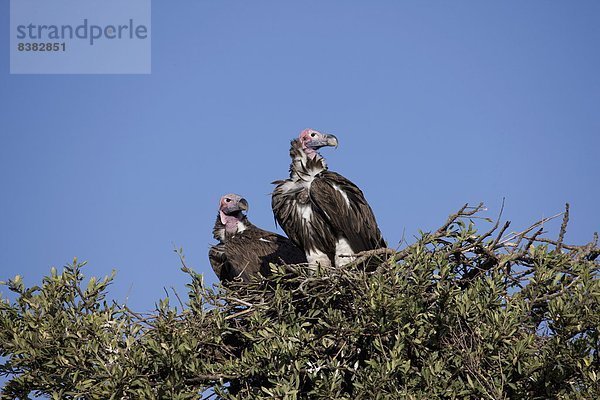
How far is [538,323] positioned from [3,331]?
12.9ft

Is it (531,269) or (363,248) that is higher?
(363,248)

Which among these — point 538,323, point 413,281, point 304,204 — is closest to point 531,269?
point 538,323

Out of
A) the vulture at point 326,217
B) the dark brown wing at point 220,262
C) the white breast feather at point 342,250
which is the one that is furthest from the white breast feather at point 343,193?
the dark brown wing at point 220,262

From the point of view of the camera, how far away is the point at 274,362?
6254mm

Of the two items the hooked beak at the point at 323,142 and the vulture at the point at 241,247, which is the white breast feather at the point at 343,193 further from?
the vulture at the point at 241,247

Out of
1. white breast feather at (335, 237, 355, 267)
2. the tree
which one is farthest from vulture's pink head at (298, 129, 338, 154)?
the tree

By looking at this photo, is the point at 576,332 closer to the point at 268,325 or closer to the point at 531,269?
the point at 531,269

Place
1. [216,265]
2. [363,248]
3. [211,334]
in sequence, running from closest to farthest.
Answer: [211,334]
[363,248]
[216,265]

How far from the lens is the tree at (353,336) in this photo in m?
5.95

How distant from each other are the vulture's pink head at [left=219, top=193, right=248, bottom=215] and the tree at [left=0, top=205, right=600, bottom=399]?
3903 mm

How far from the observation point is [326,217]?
28.9ft

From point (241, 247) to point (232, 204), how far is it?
1009 mm

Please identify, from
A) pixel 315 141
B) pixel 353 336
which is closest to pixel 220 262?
pixel 315 141

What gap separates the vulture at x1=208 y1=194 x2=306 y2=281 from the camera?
10156 mm
